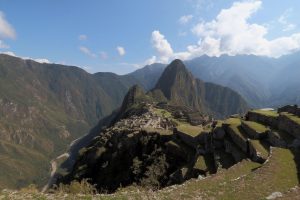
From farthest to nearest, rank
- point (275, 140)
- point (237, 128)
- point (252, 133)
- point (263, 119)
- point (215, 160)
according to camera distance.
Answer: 1. point (263, 119)
2. point (237, 128)
3. point (215, 160)
4. point (252, 133)
5. point (275, 140)

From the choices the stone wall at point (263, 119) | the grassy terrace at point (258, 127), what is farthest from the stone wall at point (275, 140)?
the stone wall at point (263, 119)

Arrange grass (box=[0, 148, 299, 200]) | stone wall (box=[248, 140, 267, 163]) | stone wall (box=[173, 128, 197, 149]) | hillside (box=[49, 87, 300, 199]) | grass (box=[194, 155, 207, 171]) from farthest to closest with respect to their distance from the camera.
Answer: stone wall (box=[173, 128, 197, 149]), grass (box=[194, 155, 207, 171]), stone wall (box=[248, 140, 267, 163]), hillside (box=[49, 87, 300, 199]), grass (box=[0, 148, 299, 200])

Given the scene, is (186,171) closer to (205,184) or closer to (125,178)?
(205,184)

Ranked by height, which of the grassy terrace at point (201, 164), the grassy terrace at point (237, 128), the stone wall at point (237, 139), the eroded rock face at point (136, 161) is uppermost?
the grassy terrace at point (237, 128)

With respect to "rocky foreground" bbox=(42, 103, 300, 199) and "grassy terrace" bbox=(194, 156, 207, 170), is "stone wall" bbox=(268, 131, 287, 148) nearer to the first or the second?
"rocky foreground" bbox=(42, 103, 300, 199)

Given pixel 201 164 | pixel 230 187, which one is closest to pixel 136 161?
pixel 201 164

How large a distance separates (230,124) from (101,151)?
63728 mm

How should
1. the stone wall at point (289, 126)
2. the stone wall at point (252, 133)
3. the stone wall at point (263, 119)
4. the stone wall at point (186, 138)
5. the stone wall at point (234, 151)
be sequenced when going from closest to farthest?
the stone wall at point (289, 126) → the stone wall at point (234, 151) → the stone wall at point (252, 133) → the stone wall at point (263, 119) → the stone wall at point (186, 138)

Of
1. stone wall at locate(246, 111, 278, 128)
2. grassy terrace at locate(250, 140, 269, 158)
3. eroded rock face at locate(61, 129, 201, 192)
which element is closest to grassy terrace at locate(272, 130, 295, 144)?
grassy terrace at locate(250, 140, 269, 158)

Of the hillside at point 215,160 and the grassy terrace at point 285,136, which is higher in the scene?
the grassy terrace at point 285,136

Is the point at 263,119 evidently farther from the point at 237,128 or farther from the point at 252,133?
the point at 252,133

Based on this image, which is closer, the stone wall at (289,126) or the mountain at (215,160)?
the mountain at (215,160)

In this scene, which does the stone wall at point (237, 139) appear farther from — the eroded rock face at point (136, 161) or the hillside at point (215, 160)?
the eroded rock face at point (136, 161)

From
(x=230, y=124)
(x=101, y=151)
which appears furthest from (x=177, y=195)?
(x=101, y=151)
